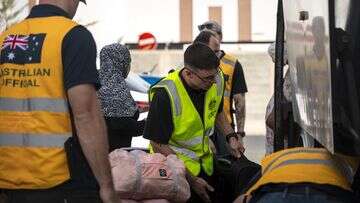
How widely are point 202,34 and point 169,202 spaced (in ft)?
10.0

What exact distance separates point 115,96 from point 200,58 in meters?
1.58

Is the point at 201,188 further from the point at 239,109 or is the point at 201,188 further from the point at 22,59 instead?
the point at 239,109

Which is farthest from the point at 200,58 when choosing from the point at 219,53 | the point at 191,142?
the point at 219,53

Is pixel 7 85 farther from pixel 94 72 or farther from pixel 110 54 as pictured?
pixel 110 54

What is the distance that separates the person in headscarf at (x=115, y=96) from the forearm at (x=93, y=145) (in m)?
3.02

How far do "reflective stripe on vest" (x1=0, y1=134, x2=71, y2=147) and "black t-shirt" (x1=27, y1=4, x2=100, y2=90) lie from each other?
0.22 metres

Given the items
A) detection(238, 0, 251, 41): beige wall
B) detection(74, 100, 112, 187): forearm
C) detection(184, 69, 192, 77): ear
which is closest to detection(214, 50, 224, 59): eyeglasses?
detection(184, 69, 192, 77): ear

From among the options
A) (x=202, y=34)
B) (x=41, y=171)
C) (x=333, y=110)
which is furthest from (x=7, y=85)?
(x=202, y=34)

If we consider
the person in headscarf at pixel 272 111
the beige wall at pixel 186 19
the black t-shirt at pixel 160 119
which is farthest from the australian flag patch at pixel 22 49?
the beige wall at pixel 186 19

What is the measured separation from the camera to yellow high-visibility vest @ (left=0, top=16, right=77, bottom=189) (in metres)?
3.97

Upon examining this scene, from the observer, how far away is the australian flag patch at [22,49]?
401cm

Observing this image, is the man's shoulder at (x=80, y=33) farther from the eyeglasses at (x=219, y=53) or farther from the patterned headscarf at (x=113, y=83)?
the eyeglasses at (x=219, y=53)

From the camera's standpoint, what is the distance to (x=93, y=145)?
3.88m

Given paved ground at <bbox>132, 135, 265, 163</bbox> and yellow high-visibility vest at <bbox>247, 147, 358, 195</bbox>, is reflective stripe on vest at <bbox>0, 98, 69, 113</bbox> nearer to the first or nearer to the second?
yellow high-visibility vest at <bbox>247, 147, 358, 195</bbox>
